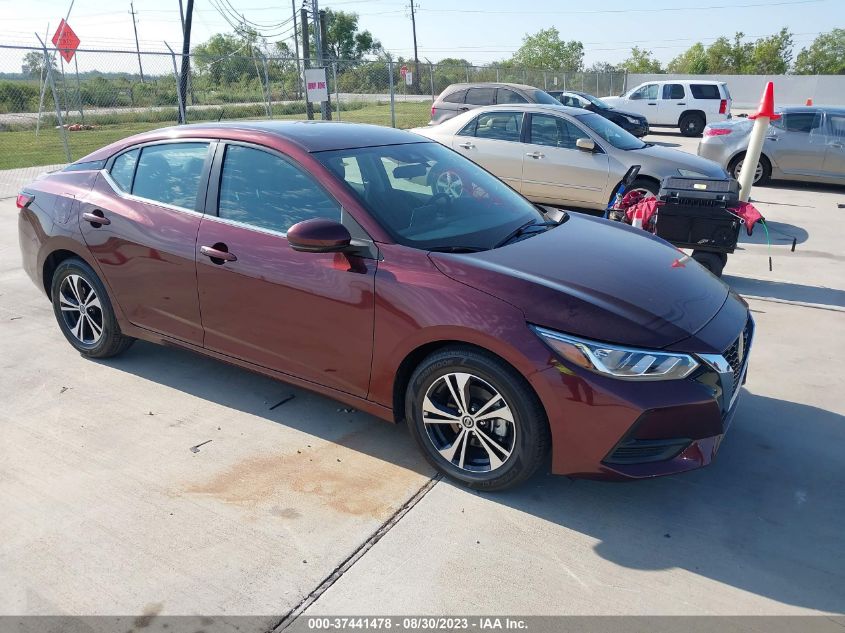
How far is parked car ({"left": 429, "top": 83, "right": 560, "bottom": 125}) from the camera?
50.0ft

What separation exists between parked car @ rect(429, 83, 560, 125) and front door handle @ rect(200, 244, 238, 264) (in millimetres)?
12031

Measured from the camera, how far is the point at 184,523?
3.02m

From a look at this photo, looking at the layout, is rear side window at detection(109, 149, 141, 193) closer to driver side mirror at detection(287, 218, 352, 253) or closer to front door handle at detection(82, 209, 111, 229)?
front door handle at detection(82, 209, 111, 229)

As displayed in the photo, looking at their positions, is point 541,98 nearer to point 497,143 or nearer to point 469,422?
point 497,143

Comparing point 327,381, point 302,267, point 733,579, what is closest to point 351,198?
point 302,267

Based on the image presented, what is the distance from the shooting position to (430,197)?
3779mm

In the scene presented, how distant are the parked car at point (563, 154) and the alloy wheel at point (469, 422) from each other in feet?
19.5

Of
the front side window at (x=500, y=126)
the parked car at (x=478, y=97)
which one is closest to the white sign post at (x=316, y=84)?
the parked car at (x=478, y=97)

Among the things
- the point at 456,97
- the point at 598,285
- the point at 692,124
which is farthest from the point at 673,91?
the point at 598,285

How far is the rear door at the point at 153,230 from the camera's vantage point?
154 inches

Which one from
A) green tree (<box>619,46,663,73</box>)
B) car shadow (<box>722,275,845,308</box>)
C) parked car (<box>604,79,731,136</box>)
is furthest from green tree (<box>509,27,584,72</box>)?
car shadow (<box>722,275,845,308</box>)

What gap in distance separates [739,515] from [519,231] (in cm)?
175

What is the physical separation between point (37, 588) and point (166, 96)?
20.9 m

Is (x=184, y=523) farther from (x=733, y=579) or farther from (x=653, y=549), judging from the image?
(x=733, y=579)
